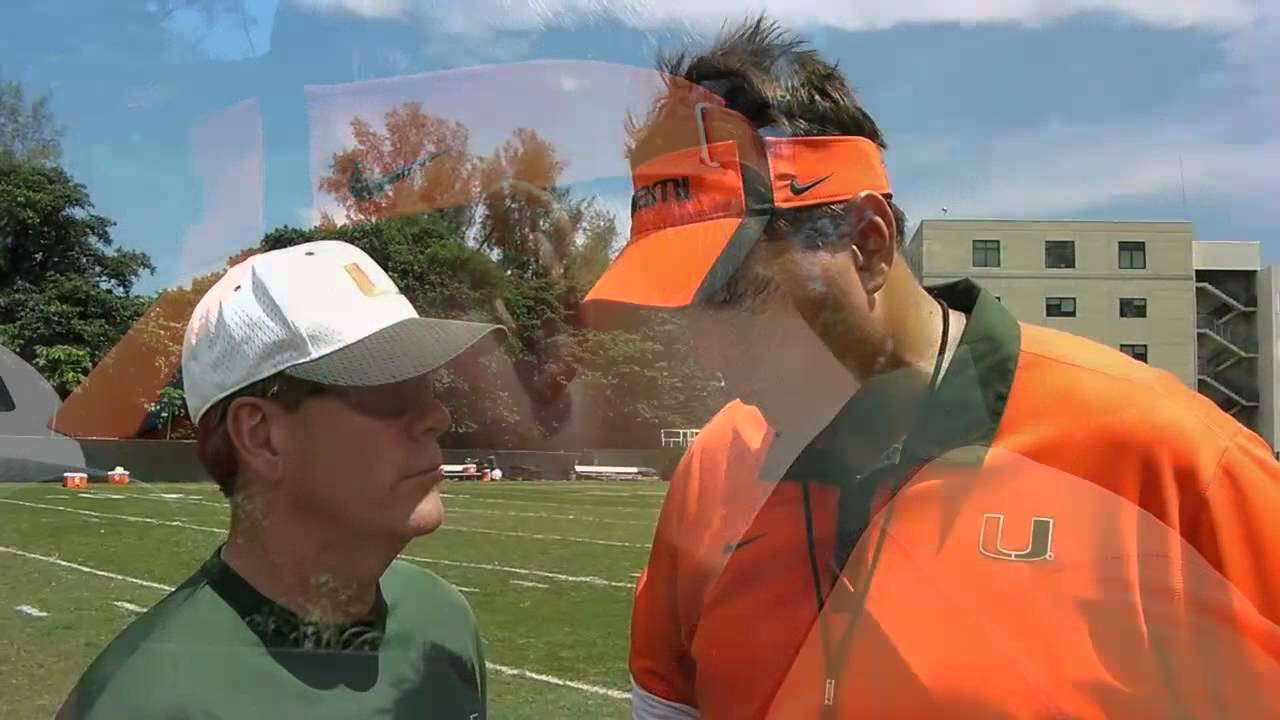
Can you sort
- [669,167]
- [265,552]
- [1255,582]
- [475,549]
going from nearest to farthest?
[1255,582] < [669,167] < [265,552] < [475,549]

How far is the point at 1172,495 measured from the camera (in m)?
1.07

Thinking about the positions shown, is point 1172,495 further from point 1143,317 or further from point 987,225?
point 987,225

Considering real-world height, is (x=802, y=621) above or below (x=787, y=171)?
below

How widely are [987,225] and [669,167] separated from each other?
1.19 feet

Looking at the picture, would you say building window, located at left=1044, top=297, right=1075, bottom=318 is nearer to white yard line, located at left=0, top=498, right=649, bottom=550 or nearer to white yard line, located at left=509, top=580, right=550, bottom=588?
white yard line, located at left=0, top=498, right=649, bottom=550

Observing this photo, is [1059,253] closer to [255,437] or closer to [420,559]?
[255,437]

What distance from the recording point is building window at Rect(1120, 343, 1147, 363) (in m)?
1.22

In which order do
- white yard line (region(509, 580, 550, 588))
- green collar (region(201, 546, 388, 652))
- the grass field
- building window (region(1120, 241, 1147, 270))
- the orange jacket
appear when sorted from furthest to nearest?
white yard line (region(509, 580, 550, 588))
the grass field
green collar (region(201, 546, 388, 652))
building window (region(1120, 241, 1147, 270))
the orange jacket

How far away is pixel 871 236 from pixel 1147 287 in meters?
0.31

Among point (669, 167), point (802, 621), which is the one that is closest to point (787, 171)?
point (669, 167)

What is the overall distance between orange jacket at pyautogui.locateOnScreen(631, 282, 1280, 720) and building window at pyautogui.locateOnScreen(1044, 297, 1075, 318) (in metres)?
0.06

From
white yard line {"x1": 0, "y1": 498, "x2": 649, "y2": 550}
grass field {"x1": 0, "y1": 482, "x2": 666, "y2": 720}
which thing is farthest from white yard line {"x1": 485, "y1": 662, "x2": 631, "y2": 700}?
white yard line {"x1": 0, "y1": 498, "x2": 649, "y2": 550}

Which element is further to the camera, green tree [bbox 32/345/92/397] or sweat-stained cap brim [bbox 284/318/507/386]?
green tree [bbox 32/345/92/397]
